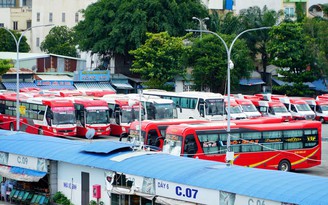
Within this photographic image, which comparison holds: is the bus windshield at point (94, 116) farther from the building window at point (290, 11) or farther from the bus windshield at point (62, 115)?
the building window at point (290, 11)

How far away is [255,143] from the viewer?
131 ft

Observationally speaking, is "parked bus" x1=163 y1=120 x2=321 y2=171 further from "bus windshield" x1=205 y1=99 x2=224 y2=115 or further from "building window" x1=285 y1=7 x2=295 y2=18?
"building window" x1=285 y1=7 x2=295 y2=18

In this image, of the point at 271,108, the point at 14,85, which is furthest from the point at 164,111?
the point at 14,85

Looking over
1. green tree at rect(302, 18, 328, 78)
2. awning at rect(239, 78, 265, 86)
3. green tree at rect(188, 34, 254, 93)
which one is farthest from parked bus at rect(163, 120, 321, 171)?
awning at rect(239, 78, 265, 86)

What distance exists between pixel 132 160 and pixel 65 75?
180 ft

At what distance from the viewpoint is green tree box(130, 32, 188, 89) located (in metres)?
76.2

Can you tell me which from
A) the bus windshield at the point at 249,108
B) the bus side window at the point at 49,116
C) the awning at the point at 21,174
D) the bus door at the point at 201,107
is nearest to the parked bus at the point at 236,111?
the bus windshield at the point at 249,108

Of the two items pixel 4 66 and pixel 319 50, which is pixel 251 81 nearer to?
pixel 319 50

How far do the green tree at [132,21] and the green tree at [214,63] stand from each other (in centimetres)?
704

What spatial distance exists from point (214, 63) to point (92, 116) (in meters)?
22.8

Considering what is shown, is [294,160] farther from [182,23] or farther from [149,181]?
[182,23]

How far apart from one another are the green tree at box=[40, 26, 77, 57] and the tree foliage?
594 inches

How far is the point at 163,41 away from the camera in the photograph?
76875 millimetres

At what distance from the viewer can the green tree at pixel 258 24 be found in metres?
87.8
